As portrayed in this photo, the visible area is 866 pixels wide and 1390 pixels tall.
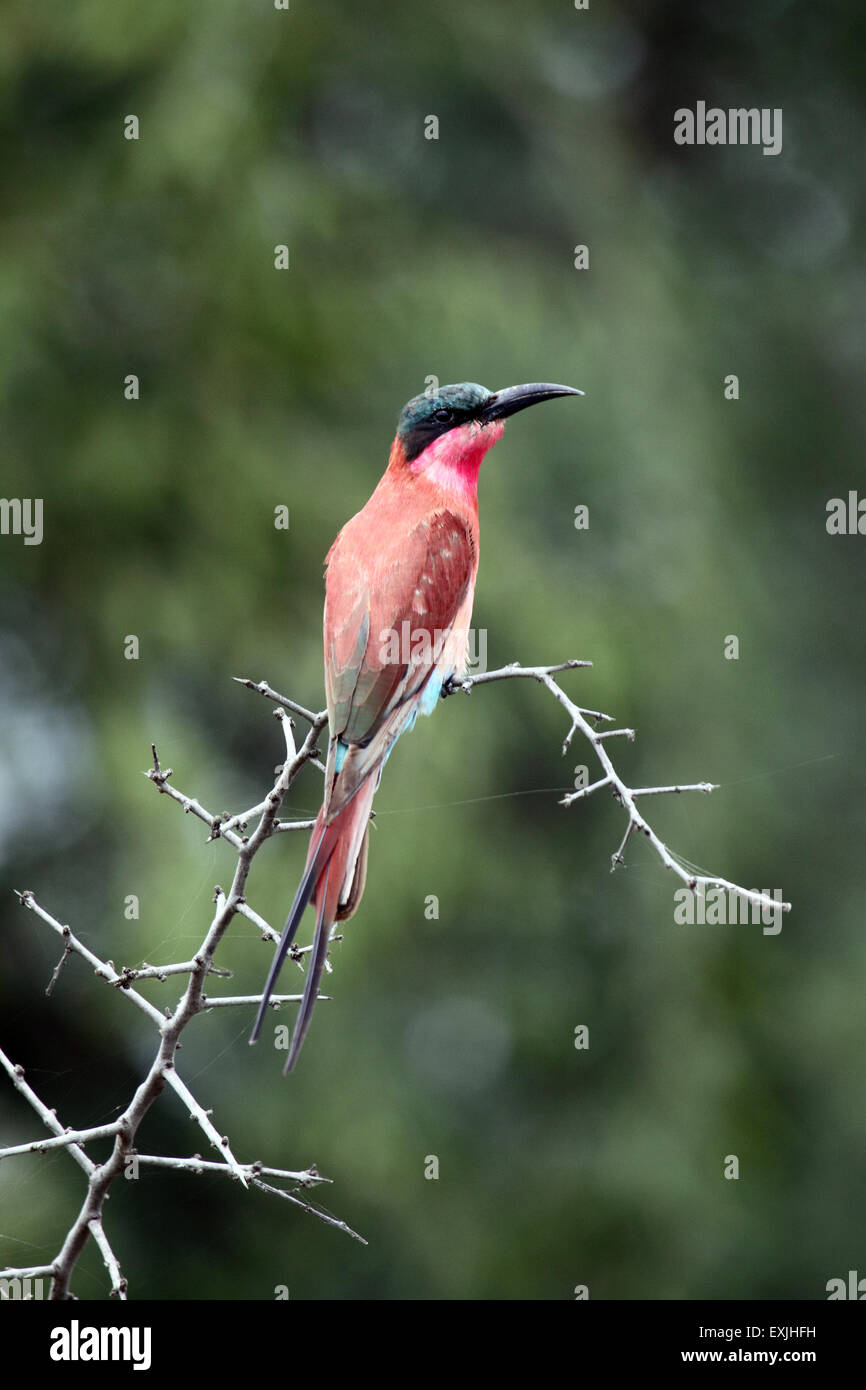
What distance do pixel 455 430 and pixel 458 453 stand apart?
5cm

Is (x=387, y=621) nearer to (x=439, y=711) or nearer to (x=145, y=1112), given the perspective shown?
(x=145, y=1112)

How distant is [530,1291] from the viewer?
5754 mm

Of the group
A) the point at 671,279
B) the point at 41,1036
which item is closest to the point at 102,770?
the point at 41,1036

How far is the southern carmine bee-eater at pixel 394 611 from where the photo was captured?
2.22 meters

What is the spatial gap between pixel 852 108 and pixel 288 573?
4.69 metres

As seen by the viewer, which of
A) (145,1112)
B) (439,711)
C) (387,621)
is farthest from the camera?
(439,711)

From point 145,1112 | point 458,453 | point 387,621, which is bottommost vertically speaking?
point 145,1112

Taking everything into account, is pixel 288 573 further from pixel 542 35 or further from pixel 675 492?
pixel 542 35

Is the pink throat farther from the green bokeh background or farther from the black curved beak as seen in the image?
the green bokeh background

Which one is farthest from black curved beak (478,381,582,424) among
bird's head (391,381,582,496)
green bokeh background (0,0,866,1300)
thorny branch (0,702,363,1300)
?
green bokeh background (0,0,866,1300)

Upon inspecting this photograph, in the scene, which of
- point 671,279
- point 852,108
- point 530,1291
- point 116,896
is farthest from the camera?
point 852,108

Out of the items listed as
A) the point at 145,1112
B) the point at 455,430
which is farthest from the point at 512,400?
the point at 145,1112

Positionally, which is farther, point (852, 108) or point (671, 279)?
point (852, 108)

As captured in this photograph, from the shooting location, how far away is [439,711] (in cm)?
507
